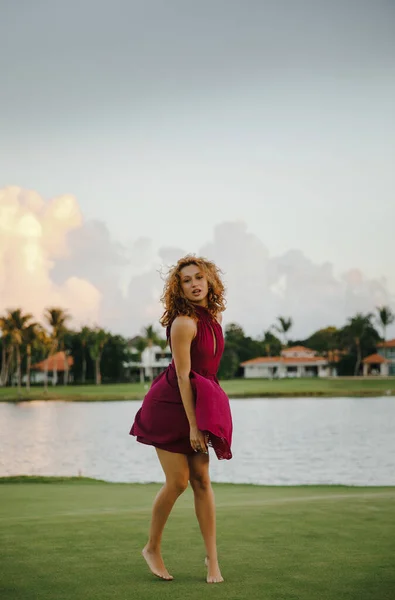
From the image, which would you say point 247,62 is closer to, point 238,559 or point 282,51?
point 282,51

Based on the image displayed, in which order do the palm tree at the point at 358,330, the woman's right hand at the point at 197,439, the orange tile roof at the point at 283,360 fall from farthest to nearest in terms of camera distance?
the orange tile roof at the point at 283,360 < the palm tree at the point at 358,330 < the woman's right hand at the point at 197,439

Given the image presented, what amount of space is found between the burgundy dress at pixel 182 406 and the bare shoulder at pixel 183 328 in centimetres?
7

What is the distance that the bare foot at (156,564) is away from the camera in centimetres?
485

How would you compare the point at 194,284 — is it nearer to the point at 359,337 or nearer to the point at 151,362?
the point at 359,337

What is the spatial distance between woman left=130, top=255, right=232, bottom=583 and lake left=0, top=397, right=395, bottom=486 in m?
16.6

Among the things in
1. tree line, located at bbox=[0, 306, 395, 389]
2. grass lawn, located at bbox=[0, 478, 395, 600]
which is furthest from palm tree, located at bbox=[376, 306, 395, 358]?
grass lawn, located at bbox=[0, 478, 395, 600]

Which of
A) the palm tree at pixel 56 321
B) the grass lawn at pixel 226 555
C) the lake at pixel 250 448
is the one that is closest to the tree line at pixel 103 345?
the palm tree at pixel 56 321

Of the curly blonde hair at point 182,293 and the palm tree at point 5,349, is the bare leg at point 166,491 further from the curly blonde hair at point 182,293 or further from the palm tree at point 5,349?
the palm tree at point 5,349

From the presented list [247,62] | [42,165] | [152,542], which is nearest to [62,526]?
[152,542]

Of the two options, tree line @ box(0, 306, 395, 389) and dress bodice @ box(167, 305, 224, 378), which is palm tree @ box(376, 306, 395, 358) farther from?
dress bodice @ box(167, 305, 224, 378)

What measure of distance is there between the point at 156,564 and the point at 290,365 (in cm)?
14808

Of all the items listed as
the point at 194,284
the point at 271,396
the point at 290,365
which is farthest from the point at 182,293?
the point at 290,365

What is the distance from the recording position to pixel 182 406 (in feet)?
16.9

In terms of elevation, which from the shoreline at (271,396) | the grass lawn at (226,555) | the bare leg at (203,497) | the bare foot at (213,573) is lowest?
the shoreline at (271,396)
